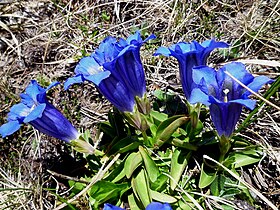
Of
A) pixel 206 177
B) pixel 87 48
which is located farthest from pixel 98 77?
pixel 87 48

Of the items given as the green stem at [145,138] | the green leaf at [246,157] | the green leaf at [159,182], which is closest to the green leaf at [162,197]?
the green leaf at [159,182]

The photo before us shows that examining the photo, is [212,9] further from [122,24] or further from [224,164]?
[224,164]

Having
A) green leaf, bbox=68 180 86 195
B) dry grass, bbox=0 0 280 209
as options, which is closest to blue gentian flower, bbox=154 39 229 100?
dry grass, bbox=0 0 280 209

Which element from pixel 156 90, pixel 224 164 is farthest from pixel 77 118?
pixel 224 164

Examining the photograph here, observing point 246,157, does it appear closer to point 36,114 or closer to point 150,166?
point 150,166

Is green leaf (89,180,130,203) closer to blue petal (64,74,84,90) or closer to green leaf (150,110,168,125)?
green leaf (150,110,168,125)

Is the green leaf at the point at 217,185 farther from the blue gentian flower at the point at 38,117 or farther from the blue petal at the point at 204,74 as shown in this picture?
the blue gentian flower at the point at 38,117
